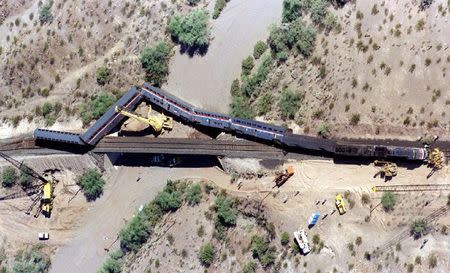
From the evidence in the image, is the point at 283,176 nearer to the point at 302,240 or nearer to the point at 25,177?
the point at 302,240

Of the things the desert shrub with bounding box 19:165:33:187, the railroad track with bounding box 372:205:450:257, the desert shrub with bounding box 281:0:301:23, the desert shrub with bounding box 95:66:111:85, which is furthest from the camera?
the desert shrub with bounding box 19:165:33:187

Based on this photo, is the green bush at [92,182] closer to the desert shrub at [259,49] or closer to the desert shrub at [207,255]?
the desert shrub at [207,255]

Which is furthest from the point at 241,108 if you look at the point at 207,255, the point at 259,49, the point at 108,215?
the point at 108,215

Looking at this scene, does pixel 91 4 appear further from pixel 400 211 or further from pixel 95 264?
pixel 400 211

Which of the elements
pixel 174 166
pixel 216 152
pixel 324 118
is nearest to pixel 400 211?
pixel 324 118

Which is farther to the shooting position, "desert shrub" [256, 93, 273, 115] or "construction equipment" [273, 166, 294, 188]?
"desert shrub" [256, 93, 273, 115]

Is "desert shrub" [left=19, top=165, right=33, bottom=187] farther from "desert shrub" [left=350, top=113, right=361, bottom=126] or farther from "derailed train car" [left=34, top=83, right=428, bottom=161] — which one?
"desert shrub" [left=350, top=113, right=361, bottom=126]

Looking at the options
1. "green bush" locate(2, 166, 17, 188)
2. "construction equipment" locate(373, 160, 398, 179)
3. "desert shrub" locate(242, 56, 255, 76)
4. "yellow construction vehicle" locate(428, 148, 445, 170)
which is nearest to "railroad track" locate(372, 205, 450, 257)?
"yellow construction vehicle" locate(428, 148, 445, 170)
